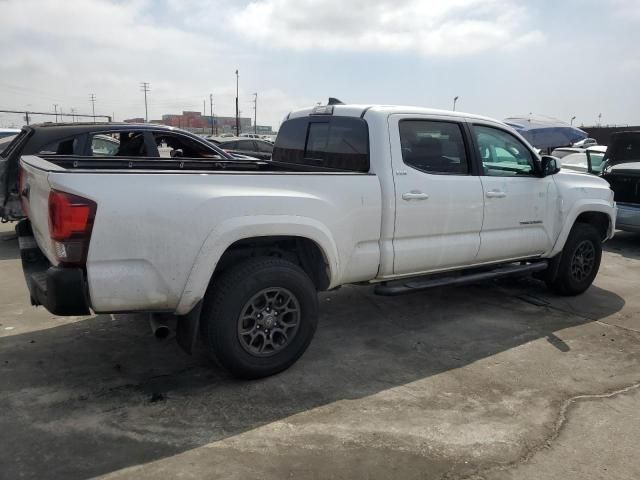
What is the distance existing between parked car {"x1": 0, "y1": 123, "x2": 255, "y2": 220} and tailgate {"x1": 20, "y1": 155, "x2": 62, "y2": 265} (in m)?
3.23

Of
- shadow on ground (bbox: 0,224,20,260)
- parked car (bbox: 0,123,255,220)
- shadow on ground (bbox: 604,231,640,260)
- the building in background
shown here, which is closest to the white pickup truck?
parked car (bbox: 0,123,255,220)

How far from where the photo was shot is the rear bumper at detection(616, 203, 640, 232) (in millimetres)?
8758

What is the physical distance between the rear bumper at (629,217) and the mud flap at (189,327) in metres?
7.99

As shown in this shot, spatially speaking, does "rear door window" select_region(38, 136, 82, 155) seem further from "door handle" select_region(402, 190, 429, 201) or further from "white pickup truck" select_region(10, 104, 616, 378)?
"door handle" select_region(402, 190, 429, 201)

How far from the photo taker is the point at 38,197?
336cm

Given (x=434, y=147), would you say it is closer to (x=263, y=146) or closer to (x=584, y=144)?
(x=263, y=146)

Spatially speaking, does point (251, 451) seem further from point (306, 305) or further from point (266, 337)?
point (306, 305)

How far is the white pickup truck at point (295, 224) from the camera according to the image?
9.99 feet

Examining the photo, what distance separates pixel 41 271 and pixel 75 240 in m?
0.79

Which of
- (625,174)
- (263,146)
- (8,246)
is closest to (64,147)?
(8,246)

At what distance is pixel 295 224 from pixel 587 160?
9643 mm

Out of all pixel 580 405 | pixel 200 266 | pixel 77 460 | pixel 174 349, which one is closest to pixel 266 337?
pixel 200 266

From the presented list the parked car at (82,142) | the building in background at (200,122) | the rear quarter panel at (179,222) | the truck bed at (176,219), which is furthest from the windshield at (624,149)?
the building in background at (200,122)

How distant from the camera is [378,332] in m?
4.80
